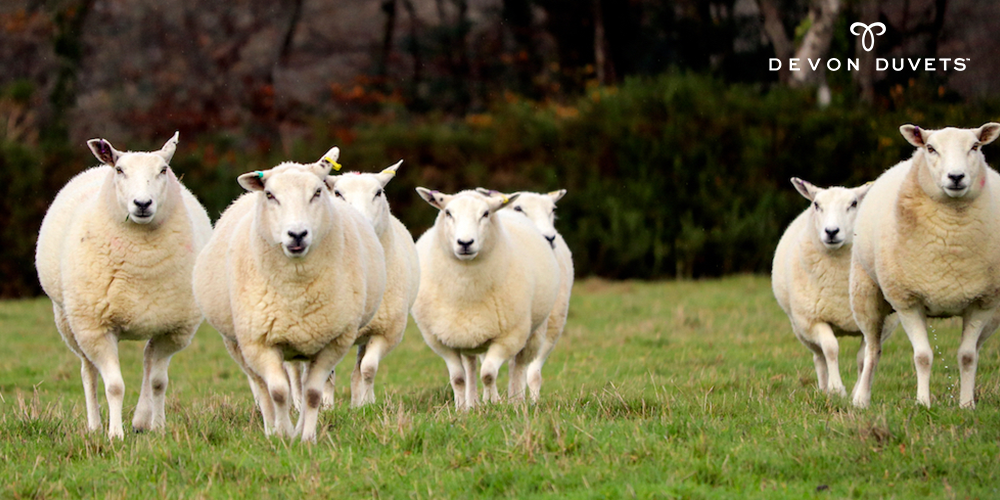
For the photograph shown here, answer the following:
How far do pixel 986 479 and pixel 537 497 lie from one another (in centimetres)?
187

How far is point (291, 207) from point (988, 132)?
14.3 feet

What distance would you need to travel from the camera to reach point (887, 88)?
21031mm

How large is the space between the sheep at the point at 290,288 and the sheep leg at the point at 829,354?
11.0 feet

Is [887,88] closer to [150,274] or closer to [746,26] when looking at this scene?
[746,26]

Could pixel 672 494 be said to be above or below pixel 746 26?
below

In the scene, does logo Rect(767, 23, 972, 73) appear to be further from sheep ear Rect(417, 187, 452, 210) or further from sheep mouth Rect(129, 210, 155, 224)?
sheep mouth Rect(129, 210, 155, 224)

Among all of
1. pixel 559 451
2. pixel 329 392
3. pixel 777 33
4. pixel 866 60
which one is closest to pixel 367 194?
pixel 329 392

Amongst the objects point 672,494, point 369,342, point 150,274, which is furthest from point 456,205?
point 672,494

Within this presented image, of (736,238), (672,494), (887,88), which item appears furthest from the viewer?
(887,88)

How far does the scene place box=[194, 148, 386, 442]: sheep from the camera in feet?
18.4

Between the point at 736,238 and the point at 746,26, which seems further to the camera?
the point at 746,26

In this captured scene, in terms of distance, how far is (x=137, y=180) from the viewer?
6.36 meters

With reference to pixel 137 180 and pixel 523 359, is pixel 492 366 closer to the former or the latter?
pixel 523 359

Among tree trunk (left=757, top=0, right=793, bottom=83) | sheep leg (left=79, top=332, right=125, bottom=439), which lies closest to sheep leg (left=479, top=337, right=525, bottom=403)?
sheep leg (left=79, top=332, right=125, bottom=439)
